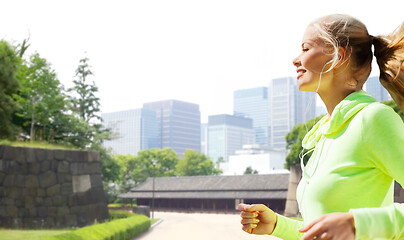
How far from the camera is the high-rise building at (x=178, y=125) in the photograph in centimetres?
18225

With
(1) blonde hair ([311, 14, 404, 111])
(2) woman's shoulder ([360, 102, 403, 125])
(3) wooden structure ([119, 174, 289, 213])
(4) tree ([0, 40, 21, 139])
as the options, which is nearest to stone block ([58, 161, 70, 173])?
(4) tree ([0, 40, 21, 139])

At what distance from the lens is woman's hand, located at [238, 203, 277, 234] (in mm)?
1488

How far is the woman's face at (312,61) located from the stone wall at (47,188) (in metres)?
13.8

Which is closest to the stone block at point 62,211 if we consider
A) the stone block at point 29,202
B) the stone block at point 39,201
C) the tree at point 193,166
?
the stone block at point 39,201

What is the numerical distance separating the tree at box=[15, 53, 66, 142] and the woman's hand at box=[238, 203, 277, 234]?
19.4 meters

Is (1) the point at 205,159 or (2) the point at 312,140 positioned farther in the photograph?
(1) the point at 205,159

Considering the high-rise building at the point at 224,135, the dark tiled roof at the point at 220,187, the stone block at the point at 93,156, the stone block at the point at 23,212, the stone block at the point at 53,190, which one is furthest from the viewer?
the high-rise building at the point at 224,135

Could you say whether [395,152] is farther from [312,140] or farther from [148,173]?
[148,173]

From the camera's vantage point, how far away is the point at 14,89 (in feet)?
56.9

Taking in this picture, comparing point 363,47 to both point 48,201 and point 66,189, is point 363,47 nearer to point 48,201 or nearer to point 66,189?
point 48,201

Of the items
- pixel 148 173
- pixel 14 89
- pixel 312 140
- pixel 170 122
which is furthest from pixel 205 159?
pixel 170 122

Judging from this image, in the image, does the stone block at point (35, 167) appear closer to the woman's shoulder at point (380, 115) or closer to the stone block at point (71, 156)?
the stone block at point (71, 156)

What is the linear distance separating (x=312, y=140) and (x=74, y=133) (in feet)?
85.4

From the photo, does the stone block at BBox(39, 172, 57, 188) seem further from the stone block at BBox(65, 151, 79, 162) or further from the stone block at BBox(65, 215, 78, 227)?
the stone block at BBox(65, 215, 78, 227)
